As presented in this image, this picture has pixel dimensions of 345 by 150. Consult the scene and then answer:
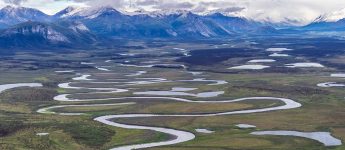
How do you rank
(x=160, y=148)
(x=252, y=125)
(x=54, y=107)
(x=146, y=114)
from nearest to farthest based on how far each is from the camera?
(x=160, y=148) < (x=252, y=125) < (x=146, y=114) < (x=54, y=107)

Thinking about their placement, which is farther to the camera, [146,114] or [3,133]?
[146,114]

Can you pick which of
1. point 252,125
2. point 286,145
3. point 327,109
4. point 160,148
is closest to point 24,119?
point 160,148

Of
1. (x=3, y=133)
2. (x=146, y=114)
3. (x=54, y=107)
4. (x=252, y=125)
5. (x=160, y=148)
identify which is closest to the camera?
(x=160, y=148)

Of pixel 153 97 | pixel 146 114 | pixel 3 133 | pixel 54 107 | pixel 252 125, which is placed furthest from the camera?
pixel 153 97

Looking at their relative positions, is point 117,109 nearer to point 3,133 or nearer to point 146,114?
point 146,114

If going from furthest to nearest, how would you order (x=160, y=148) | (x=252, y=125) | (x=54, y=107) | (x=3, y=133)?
(x=54, y=107) → (x=252, y=125) → (x=3, y=133) → (x=160, y=148)

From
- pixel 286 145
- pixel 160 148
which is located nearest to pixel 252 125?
pixel 286 145

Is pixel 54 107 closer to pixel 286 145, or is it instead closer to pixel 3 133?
pixel 3 133

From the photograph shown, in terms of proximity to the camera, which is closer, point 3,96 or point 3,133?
point 3,133
